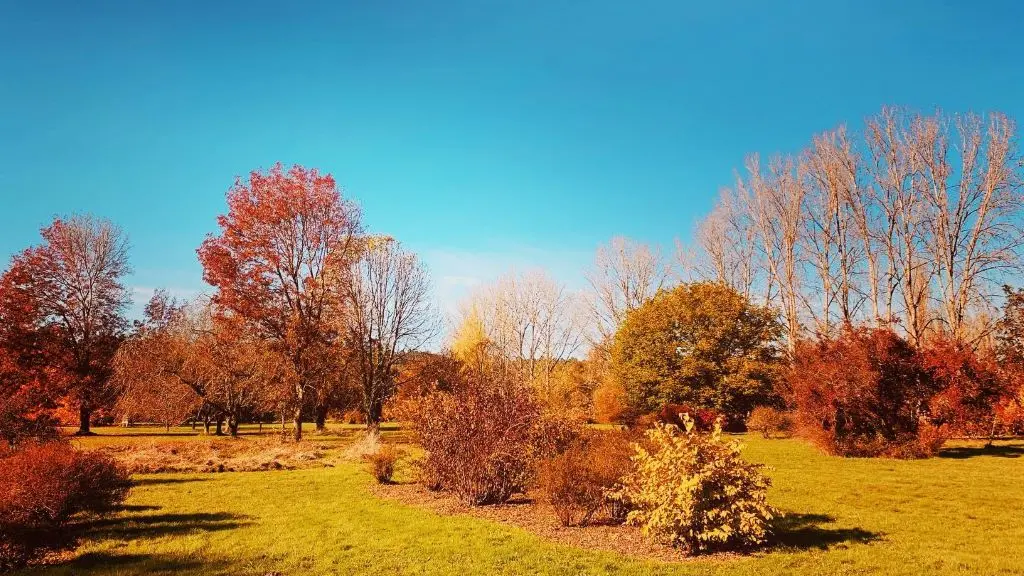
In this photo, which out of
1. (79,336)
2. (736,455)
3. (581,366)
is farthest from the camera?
(581,366)

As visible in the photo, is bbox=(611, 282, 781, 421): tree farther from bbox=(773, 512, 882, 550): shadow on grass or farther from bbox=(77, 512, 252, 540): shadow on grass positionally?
bbox=(77, 512, 252, 540): shadow on grass

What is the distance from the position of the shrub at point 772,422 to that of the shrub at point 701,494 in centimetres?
2140

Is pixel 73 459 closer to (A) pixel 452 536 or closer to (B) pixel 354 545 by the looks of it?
(B) pixel 354 545

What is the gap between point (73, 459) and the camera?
8.73m

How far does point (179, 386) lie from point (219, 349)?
2735 mm

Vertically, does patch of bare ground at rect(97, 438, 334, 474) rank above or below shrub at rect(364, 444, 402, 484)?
below

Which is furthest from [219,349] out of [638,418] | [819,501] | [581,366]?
[581,366]

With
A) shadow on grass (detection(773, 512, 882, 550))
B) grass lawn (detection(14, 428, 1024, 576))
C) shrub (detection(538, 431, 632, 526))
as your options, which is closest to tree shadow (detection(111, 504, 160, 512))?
grass lawn (detection(14, 428, 1024, 576))

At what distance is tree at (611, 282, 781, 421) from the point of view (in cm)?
2977

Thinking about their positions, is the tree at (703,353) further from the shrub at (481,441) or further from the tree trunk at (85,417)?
the tree trunk at (85,417)

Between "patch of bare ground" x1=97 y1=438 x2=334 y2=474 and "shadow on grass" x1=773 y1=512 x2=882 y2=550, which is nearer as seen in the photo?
"shadow on grass" x1=773 y1=512 x2=882 y2=550

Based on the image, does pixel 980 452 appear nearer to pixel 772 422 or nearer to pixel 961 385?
pixel 961 385

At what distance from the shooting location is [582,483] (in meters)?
8.79

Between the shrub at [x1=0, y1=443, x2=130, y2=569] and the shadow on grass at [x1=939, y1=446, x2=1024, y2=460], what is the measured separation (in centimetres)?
2366
